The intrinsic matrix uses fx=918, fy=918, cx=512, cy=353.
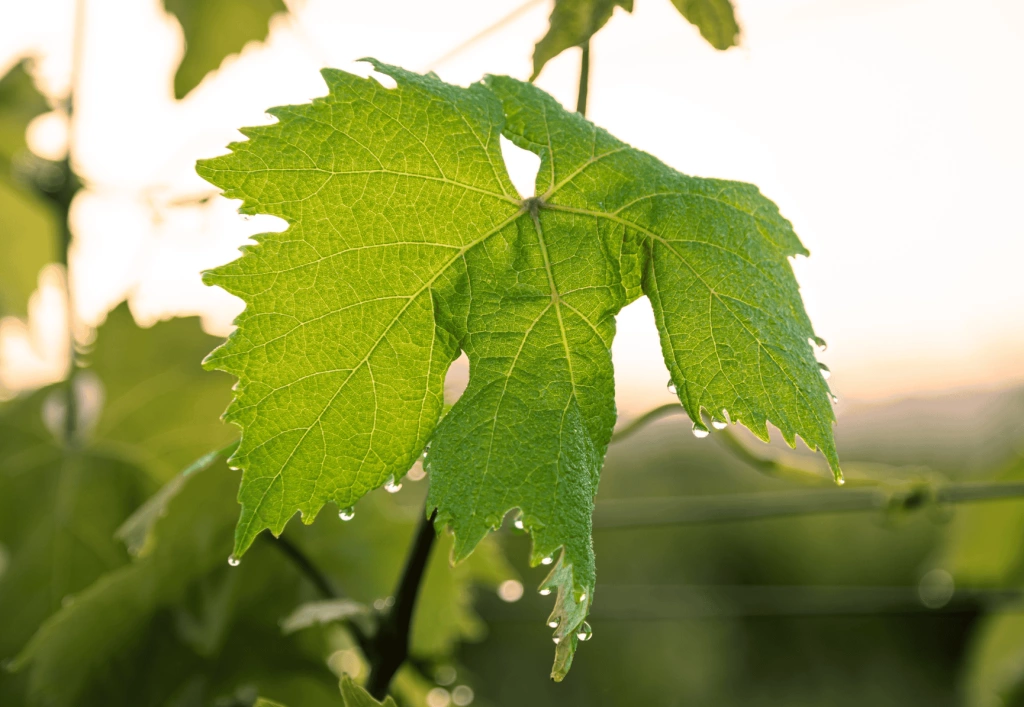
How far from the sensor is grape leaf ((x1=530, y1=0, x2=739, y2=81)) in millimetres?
559

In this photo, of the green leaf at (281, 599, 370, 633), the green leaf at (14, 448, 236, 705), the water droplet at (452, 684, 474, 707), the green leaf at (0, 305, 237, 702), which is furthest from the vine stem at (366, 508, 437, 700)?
the green leaf at (0, 305, 237, 702)

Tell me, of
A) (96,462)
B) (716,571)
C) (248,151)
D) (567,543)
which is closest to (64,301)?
(96,462)

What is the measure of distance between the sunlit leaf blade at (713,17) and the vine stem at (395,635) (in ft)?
1.20

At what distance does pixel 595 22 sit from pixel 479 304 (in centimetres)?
19

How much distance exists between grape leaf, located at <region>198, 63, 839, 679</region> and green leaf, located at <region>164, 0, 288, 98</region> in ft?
2.40

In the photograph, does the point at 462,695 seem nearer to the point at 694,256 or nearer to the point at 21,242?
the point at 694,256

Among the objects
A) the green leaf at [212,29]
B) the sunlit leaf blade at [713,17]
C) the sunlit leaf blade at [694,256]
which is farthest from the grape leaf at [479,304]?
the green leaf at [212,29]

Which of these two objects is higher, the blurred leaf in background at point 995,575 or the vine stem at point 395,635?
the vine stem at point 395,635

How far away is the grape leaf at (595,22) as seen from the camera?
1.83ft

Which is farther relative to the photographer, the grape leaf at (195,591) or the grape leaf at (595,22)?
the grape leaf at (195,591)

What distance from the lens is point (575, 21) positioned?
Answer: 0.56m

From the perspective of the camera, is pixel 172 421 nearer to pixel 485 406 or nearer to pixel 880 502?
pixel 485 406

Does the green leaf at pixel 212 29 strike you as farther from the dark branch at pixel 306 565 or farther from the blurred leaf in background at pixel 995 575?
the blurred leaf in background at pixel 995 575

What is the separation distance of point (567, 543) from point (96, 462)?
76 centimetres
